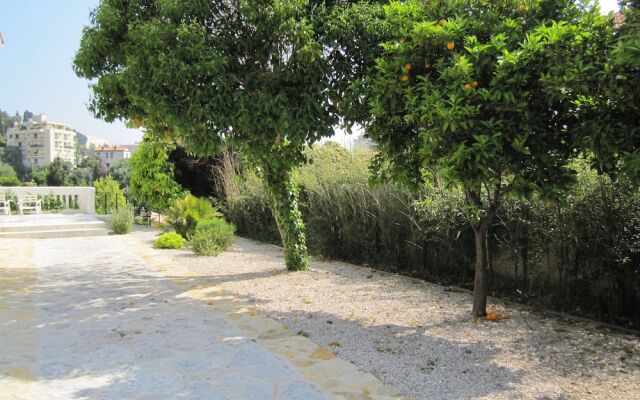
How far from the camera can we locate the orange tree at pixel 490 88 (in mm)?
3461

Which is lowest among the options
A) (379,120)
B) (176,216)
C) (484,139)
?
(176,216)

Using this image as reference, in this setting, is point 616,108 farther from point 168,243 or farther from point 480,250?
point 168,243

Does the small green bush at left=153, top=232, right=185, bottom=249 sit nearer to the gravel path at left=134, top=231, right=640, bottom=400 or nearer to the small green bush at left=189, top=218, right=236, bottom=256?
the small green bush at left=189, top=218, right=236, bottom=256

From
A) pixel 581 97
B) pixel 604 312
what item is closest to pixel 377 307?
pixel 604 312

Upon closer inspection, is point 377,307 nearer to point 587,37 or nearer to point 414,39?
point 414,39

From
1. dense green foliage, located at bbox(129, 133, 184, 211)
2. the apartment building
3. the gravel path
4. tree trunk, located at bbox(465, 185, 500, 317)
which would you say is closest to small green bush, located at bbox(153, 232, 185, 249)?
the gravel path

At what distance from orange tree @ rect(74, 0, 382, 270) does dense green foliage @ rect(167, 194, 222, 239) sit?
5376 millimetres

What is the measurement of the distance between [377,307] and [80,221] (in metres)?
11.7

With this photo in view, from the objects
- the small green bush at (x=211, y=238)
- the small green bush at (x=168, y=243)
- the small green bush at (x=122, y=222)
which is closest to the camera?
the small green bush at (x=211, y=238)

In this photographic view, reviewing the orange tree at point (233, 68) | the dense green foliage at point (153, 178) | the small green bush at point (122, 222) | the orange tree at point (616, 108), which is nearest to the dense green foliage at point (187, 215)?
the small green bush at point (122, 222)

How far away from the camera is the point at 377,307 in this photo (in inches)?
214

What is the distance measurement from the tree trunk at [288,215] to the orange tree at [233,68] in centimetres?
76

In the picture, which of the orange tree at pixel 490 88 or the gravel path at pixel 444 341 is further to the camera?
the orange tree at pixel 490 88

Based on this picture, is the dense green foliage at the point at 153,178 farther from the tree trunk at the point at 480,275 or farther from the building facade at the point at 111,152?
the building facade at the point at 111,152
